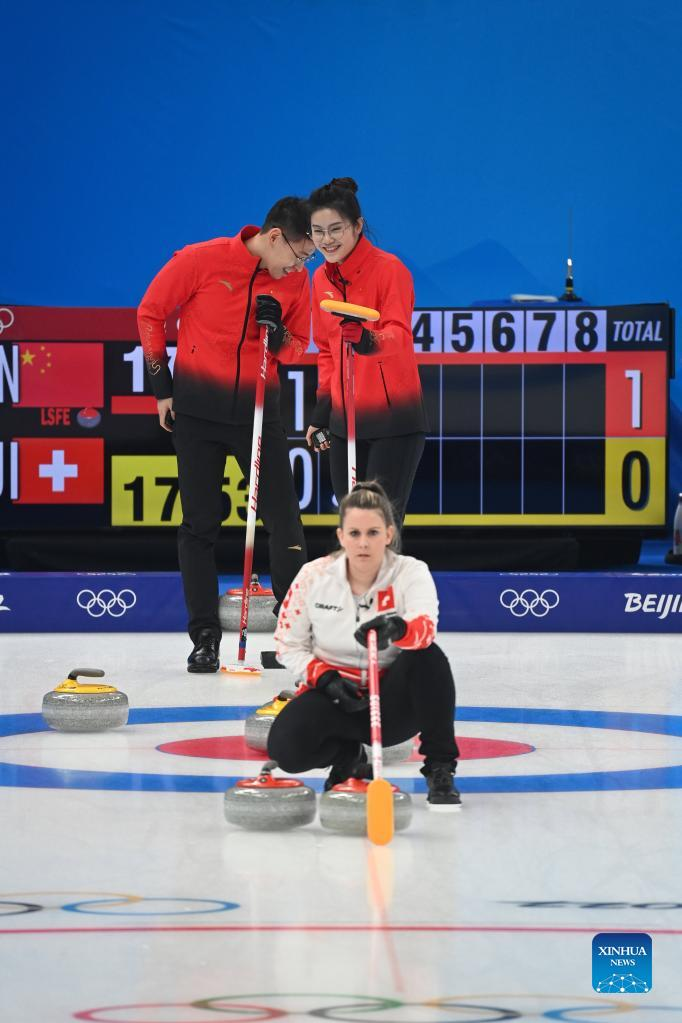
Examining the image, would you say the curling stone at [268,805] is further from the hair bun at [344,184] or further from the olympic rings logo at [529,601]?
the olympic rings logo at [529,601]

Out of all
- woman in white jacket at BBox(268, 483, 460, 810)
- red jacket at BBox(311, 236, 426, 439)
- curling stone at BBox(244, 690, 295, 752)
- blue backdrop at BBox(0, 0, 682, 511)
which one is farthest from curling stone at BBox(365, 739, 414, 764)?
blue backdrop at BBox(0, 0, 682, 511)

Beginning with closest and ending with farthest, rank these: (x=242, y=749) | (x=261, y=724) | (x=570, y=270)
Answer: (x=261, y=724), (x=242, y=749), (x=570, y=270)

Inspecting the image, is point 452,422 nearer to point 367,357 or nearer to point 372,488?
point 367,357

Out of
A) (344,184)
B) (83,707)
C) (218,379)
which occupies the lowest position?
(83,707)

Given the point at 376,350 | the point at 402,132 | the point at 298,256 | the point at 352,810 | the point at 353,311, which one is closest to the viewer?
the point at 352,810

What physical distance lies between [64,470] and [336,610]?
13.9 ft

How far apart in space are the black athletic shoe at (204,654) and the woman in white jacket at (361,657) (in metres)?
1.83

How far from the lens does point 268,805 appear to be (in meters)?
2.81

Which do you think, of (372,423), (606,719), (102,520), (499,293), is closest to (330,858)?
(606,719)

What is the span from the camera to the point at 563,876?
2.44 meters

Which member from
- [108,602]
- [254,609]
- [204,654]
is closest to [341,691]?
[204,654]

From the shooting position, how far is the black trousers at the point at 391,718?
2988 mm

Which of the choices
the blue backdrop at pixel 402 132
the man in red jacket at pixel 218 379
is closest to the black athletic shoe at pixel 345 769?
the man in red jacket at pixel 218 379

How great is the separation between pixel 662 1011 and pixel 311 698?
1.33 m
